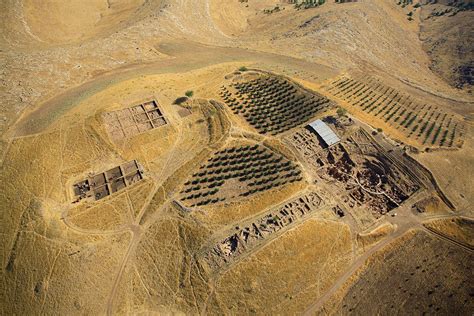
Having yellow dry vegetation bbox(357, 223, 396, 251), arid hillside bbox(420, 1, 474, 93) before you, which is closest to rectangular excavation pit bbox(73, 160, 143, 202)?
yellow dry vegetation bbox(357, 223, 396, 251)

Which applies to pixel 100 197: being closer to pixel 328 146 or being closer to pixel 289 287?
pixel 289 287

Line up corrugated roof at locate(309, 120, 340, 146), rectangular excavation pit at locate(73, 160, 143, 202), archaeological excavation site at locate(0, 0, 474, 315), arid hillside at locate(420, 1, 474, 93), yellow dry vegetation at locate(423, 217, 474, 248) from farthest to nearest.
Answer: arid hillside at locate(420, 1, 474, 93)
corrugated roof at locate(309, 120, 340, 146)
rectangular excavation pit at locate(73, 160, 143, 202)
yellow dry vegetation at locate(423, 217, 474, 248)
archaeological excavation site at locate(0, 0, 474, 315)

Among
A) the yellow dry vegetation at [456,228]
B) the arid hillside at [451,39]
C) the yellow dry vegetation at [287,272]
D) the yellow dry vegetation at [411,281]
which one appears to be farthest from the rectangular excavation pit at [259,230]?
the arid hillside at [451,39]

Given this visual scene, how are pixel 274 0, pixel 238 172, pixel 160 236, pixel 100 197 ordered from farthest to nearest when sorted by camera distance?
1. pixel 274 0
2. pixel 238 172
3. pixel 100 197
4. pixel 160 236

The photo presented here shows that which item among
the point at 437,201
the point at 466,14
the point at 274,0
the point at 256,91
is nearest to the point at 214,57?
the point at 256,91

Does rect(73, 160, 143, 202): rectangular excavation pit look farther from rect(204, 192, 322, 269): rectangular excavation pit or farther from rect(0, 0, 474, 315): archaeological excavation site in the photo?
rect(204, 192, 322, 269): rectangular excavation pit

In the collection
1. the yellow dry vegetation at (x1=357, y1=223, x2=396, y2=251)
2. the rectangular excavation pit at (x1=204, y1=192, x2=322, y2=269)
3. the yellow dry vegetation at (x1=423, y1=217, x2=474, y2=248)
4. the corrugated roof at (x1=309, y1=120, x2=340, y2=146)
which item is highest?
the corrugated roof at (x1=309, y1=120, x2=340, y2=146)

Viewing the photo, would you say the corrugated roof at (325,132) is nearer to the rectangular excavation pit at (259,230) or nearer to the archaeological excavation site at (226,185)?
the archaeological excavation site at (226,185)
